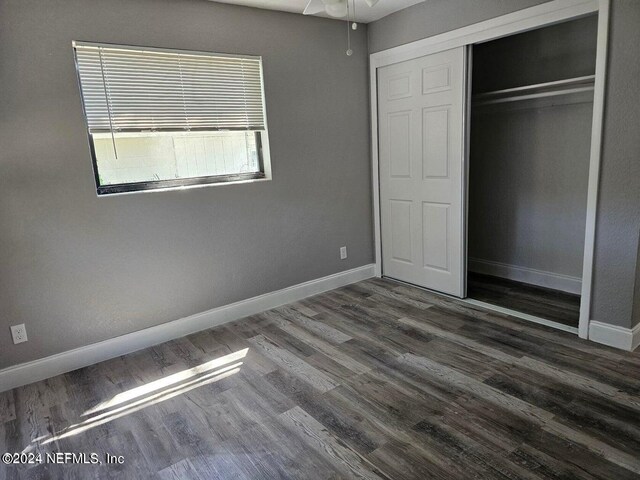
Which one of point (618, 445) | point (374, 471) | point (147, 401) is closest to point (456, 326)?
point (618, 445)

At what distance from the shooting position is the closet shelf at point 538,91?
133 inches

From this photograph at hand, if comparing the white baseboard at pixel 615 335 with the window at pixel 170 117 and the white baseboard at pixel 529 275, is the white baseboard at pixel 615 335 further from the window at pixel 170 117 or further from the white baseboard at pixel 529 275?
the window at pixel 170 117

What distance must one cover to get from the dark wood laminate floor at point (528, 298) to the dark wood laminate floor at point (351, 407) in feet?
1.01

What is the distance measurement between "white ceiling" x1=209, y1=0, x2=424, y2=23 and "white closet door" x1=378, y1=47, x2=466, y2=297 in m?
0.45

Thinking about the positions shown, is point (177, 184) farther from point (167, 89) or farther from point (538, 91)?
point (538, 91)

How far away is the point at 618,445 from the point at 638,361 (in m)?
0.92

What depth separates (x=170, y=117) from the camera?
3.13 m

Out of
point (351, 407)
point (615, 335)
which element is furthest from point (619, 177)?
point (351, 407)

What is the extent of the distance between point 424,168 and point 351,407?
2.32 meters

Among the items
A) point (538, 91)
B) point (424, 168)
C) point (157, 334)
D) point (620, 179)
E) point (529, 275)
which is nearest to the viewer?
point (620, 179)

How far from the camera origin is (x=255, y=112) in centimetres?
352

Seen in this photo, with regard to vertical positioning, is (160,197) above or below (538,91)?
below

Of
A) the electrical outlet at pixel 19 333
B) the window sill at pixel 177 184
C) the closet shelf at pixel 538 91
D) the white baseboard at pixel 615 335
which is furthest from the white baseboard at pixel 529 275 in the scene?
the electrical outlet at pixel 19 333

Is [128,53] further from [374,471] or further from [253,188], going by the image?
[374,471]
